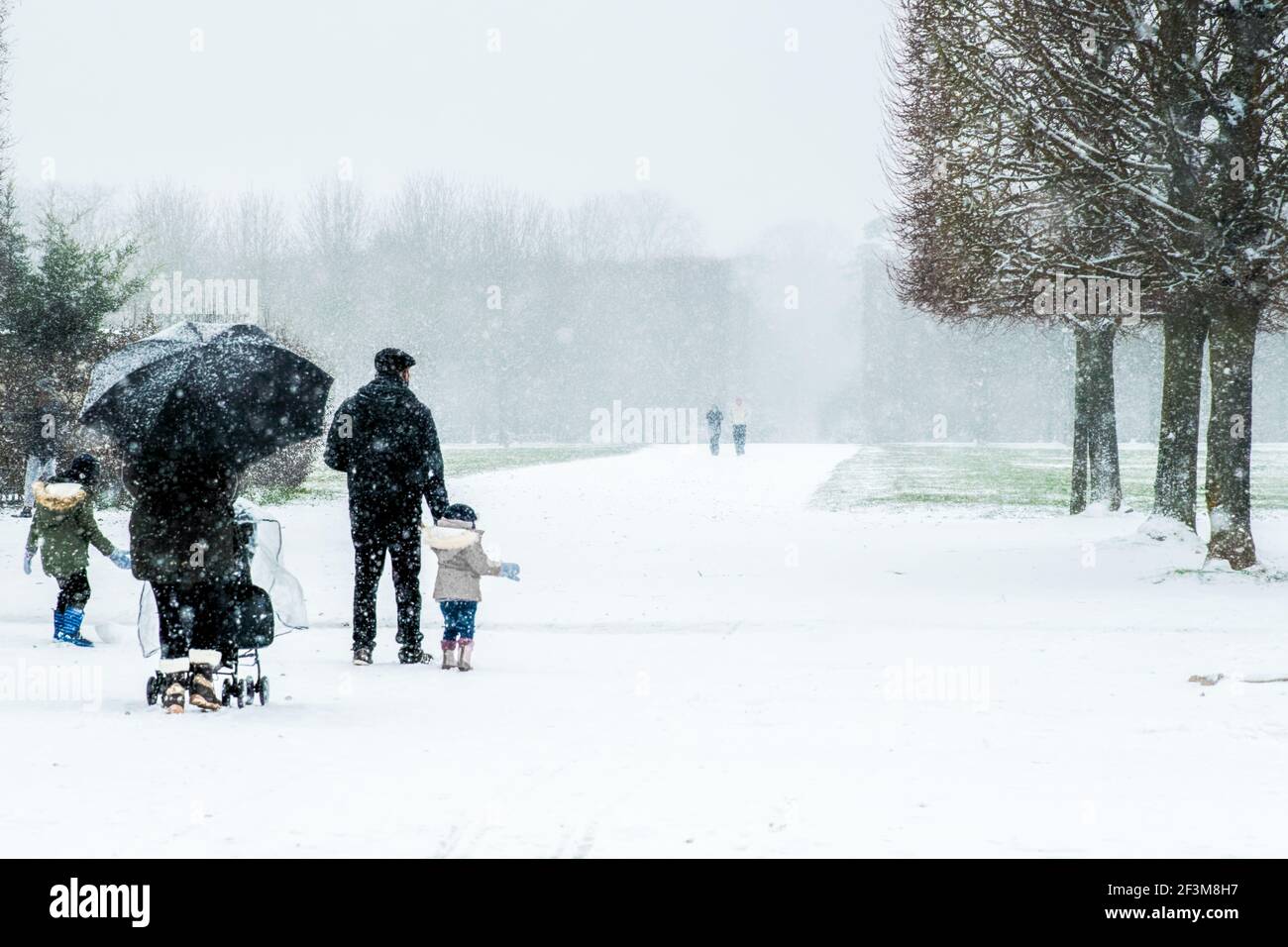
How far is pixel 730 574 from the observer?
42.6 ft

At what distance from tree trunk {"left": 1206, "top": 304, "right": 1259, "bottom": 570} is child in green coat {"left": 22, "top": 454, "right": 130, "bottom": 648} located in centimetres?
1009

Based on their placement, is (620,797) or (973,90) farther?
(973,90)

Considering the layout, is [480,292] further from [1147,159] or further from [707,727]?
[707,727]

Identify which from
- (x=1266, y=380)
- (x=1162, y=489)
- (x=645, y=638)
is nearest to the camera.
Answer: (x=645, y=638)

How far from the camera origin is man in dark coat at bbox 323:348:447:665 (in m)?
7.60

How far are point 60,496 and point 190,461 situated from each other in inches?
137

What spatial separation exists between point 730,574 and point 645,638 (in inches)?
140

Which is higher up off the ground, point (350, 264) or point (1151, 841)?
point (350, 264)

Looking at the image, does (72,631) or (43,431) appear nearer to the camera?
(72,631)

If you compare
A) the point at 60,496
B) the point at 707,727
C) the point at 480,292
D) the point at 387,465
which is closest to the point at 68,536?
the point at 60,496

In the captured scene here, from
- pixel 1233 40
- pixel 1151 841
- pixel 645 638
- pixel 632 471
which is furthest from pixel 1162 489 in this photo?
pixel 632 471

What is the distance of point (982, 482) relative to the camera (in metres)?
29.1

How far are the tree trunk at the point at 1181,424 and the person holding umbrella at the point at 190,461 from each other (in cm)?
1177
